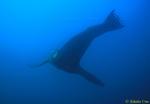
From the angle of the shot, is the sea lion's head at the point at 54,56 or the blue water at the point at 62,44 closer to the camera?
the sea lion's head at the point at 54,56

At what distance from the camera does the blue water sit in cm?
491

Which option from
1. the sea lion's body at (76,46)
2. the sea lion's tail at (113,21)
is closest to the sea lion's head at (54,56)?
the sea lion's body at (76,46)

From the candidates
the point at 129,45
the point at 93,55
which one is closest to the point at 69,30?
the point at 93,55

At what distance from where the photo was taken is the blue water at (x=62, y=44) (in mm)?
4910

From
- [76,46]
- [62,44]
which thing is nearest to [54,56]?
[76,46]

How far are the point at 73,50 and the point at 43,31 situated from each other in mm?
1771

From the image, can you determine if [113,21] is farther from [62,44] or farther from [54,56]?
[62,44]

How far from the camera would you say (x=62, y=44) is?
17.1ft

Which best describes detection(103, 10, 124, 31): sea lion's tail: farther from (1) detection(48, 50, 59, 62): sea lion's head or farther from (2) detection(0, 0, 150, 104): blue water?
(2) detection(0, 0, 150, 104): blue water

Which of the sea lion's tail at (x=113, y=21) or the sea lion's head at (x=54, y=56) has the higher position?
the sea lion's tail at (x=113, y=21)

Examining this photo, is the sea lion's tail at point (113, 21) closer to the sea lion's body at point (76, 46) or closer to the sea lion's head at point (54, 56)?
the sea lion's body at point (76, 46)

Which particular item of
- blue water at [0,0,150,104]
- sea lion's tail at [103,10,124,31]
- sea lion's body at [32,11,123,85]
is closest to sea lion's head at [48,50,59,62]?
sea lion's body at [32,11,123,85]

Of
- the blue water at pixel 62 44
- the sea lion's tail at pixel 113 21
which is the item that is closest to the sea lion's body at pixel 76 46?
the sea lion's tail at pixel 113 21

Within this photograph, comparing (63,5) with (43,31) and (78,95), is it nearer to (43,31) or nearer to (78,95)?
(43,31)
